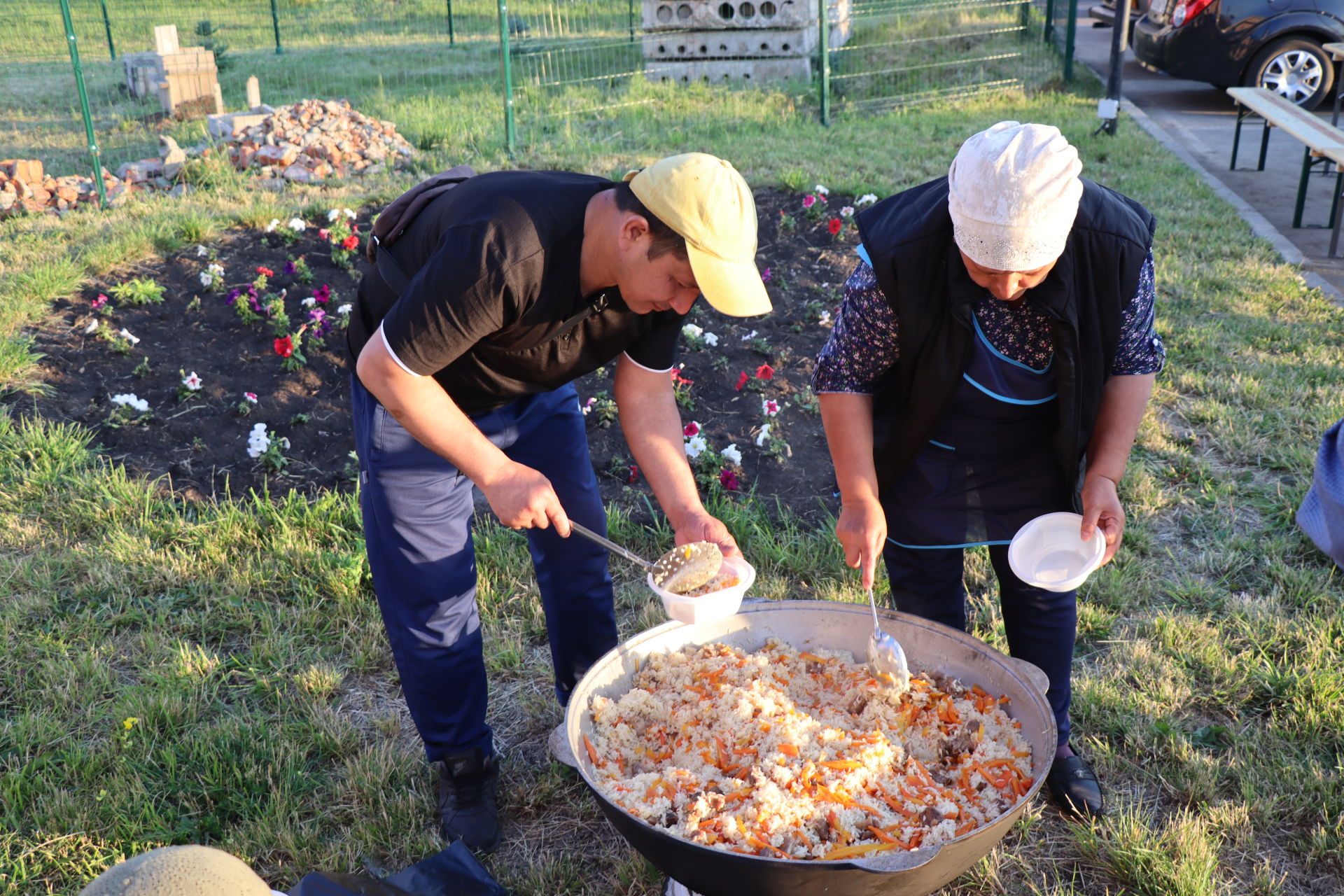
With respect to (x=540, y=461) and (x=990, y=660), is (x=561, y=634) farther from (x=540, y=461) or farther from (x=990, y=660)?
(x=990, y=660)

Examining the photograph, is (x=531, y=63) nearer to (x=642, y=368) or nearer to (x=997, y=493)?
(x=642, y=368)

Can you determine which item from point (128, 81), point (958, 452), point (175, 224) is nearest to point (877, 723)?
point (958, 452)

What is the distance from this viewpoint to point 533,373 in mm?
2348

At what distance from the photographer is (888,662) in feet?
7.45

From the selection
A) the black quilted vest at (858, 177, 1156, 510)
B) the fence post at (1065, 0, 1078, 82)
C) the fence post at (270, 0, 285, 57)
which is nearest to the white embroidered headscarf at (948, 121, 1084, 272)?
the black quilted vest at (858, 177, 1156, 510)

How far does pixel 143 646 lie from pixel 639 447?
1.85m

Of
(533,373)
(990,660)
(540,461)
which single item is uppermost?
(533,373)

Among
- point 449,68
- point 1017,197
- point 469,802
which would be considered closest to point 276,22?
point 449,68

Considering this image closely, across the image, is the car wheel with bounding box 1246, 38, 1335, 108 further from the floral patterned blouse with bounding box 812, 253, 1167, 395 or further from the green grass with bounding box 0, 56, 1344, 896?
the floral patterned blouse with bounding box 812, 253, 1167, 395

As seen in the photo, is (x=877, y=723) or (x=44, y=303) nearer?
(x=877, y=723)

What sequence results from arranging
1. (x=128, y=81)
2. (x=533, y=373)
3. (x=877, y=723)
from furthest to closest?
(x=128, y=81)
(x=533, y=373)
(x=877, y=723)

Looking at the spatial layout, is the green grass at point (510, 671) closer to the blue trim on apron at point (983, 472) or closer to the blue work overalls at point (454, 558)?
the blue work overalls at point (454, 558)

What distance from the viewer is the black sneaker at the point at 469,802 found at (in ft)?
8.35

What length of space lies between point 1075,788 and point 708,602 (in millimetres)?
1188
